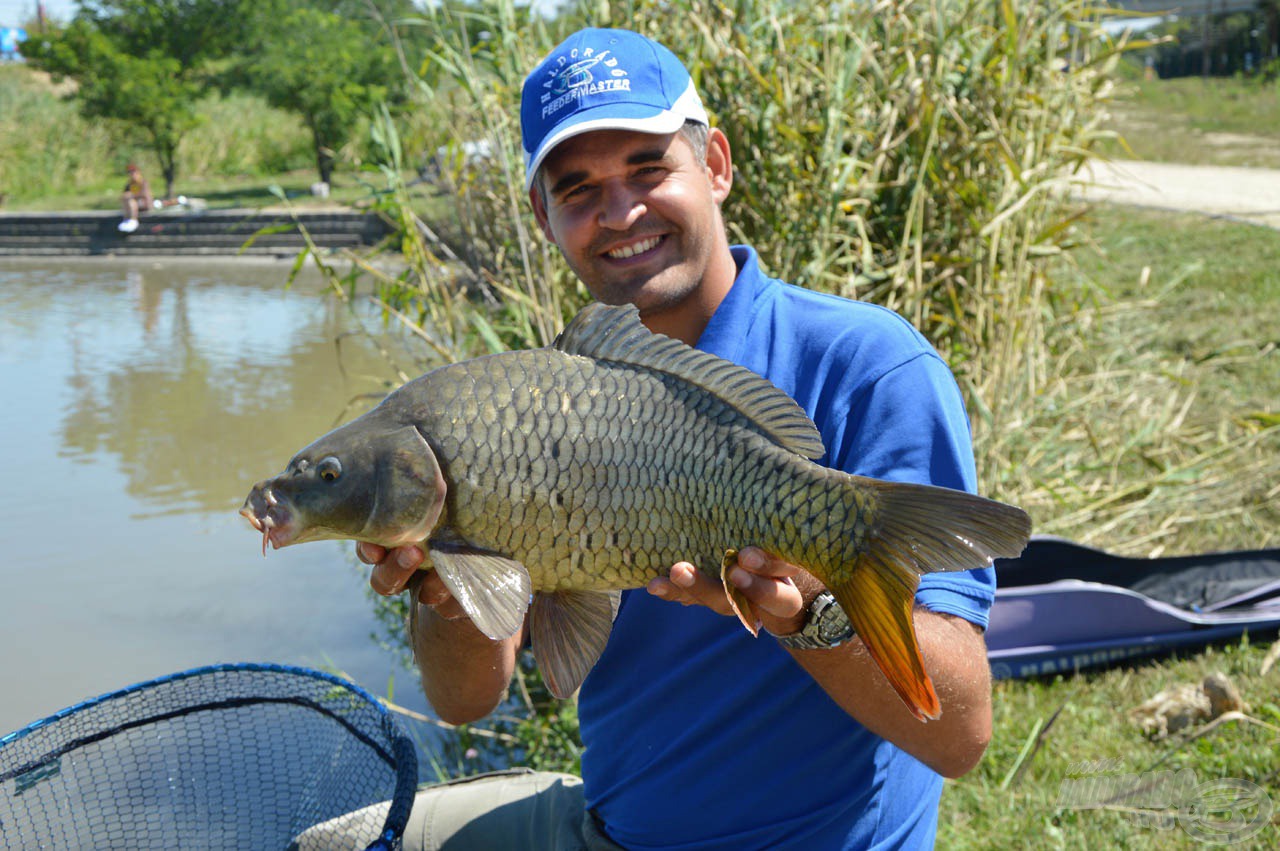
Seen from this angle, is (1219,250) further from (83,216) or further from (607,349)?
(83,216)

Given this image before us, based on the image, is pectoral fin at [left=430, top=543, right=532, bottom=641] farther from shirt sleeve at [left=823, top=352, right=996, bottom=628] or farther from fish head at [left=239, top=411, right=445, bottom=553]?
shirt sleeve at [left=823, top=352, right=996, bottom=628]

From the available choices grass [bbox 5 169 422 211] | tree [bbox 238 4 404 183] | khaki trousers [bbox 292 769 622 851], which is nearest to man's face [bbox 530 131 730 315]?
khaki trousers [bbox 292 769 622 851]

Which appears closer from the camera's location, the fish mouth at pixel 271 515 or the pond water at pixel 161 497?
the fish mouth at pixel 271 515

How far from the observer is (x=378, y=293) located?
183 inches

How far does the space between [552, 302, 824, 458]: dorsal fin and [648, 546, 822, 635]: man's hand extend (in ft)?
0.51

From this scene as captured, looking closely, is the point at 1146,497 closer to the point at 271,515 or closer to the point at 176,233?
the point at 271,515

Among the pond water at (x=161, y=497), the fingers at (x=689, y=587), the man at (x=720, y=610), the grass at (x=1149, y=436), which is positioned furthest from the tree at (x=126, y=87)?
the fingers at (x=689, y=587)

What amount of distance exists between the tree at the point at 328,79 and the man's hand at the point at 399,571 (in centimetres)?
2342

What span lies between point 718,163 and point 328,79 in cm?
2432

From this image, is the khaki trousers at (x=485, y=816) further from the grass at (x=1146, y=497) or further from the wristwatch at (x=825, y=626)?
the grass at (x=1146, y=497)

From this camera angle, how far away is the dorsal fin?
4.83 ft

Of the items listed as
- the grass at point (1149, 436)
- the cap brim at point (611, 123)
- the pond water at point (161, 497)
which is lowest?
the pond water at point (161, 497)

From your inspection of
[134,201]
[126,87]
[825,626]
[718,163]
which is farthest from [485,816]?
[126,87]

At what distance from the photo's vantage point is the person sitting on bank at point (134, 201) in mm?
20453
